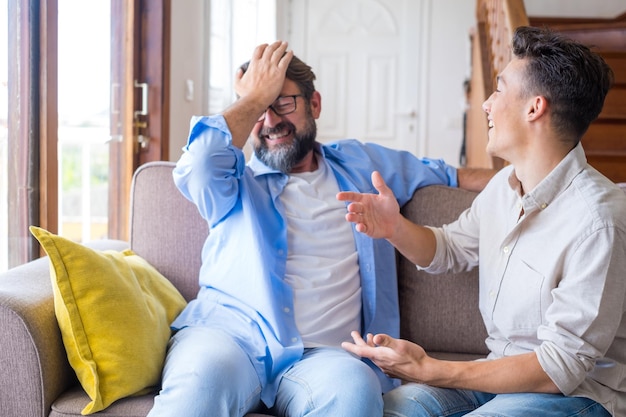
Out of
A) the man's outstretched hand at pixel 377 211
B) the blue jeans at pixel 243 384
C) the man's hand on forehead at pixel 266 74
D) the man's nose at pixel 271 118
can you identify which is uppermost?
the man's hand on forehead at pixel 266 74

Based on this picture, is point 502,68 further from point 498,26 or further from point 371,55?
point 371,55

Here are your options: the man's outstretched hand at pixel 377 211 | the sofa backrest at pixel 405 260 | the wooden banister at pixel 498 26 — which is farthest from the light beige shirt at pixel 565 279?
the wooden banister at pixel 498 26

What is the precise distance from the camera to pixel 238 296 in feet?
6.34

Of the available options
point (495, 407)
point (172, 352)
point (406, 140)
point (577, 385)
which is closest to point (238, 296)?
point (172, 352)

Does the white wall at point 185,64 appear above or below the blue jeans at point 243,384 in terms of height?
above

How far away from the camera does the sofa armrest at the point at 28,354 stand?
63.1 inches

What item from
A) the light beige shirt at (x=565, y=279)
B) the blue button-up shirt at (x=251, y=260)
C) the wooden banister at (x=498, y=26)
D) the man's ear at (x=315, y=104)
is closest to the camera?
the light beige shirt at (x=565, y=279)

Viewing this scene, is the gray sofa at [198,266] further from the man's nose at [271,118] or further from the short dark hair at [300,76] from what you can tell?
the short dark hair at [300,76]

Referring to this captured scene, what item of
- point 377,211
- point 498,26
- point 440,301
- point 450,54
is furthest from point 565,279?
point 450,54

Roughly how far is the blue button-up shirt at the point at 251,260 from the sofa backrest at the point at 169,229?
17cm

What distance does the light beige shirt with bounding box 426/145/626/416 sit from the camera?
4.71 feet

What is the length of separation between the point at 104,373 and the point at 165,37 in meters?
2.21

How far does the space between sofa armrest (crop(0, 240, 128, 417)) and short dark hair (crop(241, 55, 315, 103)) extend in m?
0.90

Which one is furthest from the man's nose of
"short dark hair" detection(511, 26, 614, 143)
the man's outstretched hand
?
"short dark hair" detection(511, 26, 614, 143)
